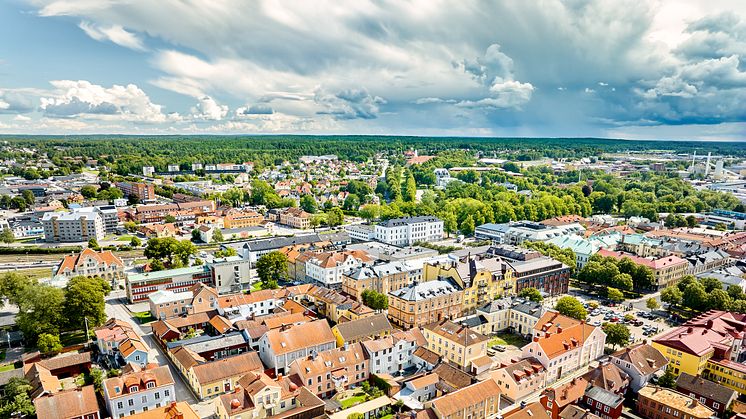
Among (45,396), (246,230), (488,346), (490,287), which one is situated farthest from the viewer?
(246,230)

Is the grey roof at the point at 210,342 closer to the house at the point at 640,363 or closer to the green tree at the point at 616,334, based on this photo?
the house at the point at 640,363

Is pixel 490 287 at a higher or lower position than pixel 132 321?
higher

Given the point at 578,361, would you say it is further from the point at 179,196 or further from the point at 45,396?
the point at 179,196

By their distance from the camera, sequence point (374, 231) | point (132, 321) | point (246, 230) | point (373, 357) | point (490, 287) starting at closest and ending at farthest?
point (373, 357), point (132, 321), point (490, 287), point (374, 231), point (246, 230)

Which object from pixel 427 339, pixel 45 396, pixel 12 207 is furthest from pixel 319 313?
pixel 12 207

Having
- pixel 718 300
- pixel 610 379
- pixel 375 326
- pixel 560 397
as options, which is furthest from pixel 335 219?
pixel 560 397

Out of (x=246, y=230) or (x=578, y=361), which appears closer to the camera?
(x=578, y=361)

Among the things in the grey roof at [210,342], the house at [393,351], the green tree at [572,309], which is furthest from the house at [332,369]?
the green tree at [572,309]

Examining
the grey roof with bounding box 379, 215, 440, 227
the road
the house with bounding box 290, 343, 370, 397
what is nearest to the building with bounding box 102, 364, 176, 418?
the road
